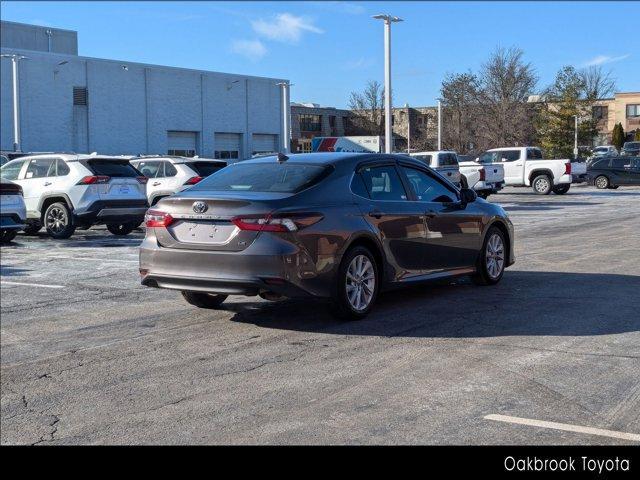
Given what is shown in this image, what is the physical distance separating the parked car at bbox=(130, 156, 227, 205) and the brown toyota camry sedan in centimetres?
1127

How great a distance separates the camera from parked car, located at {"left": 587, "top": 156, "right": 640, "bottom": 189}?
39.9m

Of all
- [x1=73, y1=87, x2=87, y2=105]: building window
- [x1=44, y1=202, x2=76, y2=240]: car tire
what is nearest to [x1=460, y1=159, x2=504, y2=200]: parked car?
[x1=44, y1=202, x2=76, y2=240]: car tire

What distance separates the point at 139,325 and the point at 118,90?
44.8m

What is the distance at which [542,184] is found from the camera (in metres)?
34.9

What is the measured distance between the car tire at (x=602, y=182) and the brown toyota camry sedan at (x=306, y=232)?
3395cm

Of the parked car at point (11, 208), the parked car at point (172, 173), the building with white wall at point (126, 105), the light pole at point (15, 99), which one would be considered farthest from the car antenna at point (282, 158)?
the building with white wall at point (126, 105)

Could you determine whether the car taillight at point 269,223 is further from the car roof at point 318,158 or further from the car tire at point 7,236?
the car tire at point 7,236

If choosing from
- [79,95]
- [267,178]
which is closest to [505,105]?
[79,95]

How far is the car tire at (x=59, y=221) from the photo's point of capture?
1557cm

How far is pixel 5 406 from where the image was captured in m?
5.30

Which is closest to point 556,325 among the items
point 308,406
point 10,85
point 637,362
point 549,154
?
point 637,362

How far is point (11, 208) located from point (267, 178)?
7903mm

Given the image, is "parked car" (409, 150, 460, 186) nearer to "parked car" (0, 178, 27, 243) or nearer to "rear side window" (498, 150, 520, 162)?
"rear side window" (498, 150, 520, 162)

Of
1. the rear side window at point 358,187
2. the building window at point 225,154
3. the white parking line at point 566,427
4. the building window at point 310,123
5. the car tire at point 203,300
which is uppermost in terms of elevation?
the building window at point 310,123
